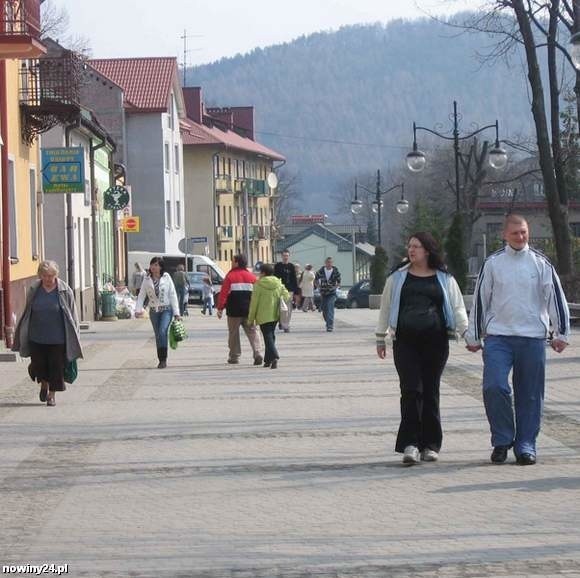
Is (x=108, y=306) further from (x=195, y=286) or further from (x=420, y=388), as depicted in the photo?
(x=420, y=388)

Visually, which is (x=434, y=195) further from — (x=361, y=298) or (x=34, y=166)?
(x=34, y=166)

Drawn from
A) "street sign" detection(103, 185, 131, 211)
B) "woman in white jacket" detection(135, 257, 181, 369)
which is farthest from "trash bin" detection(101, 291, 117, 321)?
"woman in white jacket" detection(135, 257, 181, 369)

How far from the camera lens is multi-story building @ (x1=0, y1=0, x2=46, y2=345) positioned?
927 inches

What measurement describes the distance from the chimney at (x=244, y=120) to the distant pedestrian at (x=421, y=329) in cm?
9525

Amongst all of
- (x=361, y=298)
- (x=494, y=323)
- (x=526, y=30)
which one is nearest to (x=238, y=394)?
(x=494, y=323)

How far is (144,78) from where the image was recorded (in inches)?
2985

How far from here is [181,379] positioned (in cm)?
1970

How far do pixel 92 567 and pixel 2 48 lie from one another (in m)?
15.9

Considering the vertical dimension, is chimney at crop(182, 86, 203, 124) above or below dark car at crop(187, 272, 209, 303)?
above

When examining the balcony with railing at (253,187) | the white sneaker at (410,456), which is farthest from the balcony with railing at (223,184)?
the white sneaker at (410,456)

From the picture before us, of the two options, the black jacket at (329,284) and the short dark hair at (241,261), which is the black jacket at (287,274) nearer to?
the black jacket at (329,284)

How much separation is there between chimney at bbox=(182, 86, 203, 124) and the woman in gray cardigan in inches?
3067

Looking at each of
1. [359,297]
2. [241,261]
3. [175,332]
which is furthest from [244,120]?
[175,332]

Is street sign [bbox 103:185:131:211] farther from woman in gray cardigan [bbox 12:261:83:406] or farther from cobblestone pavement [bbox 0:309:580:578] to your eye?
woman in gray cardigan [bbox 12:261:83:406]
